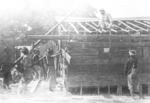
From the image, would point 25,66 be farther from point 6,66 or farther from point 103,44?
point 103,44

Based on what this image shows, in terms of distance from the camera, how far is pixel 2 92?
983 cm

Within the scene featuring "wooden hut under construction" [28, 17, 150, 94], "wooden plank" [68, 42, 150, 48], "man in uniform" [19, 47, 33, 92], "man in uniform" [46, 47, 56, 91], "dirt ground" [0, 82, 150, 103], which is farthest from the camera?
"man in uniform" [46, 47, 56, 91]

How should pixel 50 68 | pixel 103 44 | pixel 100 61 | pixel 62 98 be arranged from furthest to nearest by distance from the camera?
pixel 50 68
pixel 103 44
pixel 100 61
pixel 62 98

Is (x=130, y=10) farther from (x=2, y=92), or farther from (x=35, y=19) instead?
(x=2, y=92)

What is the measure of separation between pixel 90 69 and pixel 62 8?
71.9 feet

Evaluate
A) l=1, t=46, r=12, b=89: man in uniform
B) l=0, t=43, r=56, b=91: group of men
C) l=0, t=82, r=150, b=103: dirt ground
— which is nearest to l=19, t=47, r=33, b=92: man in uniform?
l=0, t=43, r=56, b=91: group of men

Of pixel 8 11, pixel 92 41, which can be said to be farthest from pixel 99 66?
pixel 8 11

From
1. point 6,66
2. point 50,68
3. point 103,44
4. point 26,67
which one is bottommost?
point 50,68

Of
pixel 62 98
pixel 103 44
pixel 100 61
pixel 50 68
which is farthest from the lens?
pixel 50 68

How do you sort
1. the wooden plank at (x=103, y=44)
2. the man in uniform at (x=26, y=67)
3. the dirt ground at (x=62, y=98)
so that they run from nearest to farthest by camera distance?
the dirt ground at (x=62, y=98)
the man in uniform at (x=26, y=67)
the wooden plank at (x=103, y=44)

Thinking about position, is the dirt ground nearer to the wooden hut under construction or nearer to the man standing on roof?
the wooden hut under construction

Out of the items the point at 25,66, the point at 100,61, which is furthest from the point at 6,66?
the point at 100,61

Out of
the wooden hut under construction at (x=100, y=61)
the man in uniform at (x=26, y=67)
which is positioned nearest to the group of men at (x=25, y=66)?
the man in uniform at (x=26, y=67)

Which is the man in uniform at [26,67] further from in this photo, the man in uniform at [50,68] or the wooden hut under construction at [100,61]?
the wooden hut under construction at [100,61]
